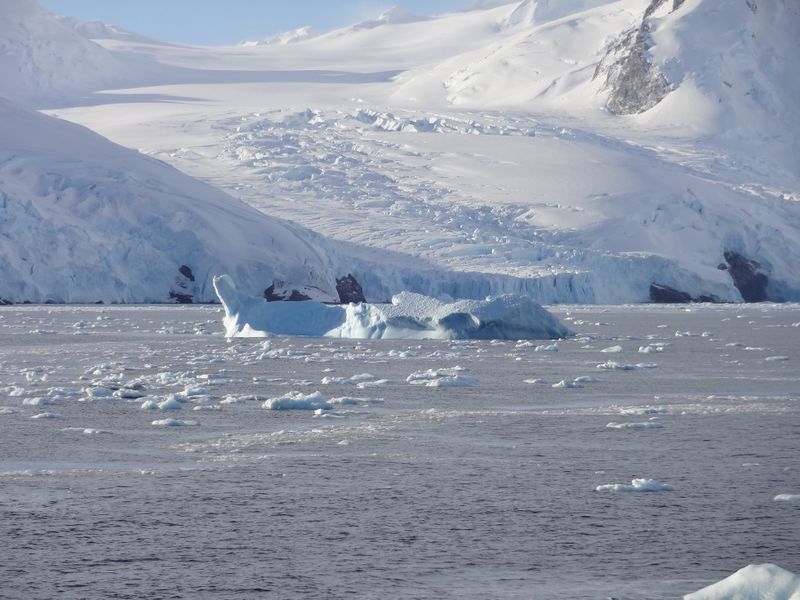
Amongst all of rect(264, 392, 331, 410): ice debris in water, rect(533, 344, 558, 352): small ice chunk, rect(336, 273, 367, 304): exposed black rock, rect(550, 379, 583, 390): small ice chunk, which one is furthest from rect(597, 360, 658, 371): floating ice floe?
rect(336, 273, 367, 304): exposed black rock

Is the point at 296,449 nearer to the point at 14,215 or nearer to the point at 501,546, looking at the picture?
the point at 501,546

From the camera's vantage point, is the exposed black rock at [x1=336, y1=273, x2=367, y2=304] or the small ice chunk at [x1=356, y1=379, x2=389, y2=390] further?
the exposed black rock at [x1=336, y1=273, x2=367, y2=304]

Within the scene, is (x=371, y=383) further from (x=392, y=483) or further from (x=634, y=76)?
(x=634, y=76)

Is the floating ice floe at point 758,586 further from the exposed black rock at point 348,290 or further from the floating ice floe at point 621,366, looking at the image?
the exposed black rock at point 348,290

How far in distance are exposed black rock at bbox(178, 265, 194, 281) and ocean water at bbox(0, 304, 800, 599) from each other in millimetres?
30506

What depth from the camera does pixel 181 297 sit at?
50500 millimetres

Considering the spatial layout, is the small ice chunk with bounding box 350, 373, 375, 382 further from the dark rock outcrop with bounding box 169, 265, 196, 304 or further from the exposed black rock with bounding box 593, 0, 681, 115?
the exposed black rock with bounding box 593, 0, 681, 115

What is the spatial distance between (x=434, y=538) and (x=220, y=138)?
71.7 meters

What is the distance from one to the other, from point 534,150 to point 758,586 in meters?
67.4

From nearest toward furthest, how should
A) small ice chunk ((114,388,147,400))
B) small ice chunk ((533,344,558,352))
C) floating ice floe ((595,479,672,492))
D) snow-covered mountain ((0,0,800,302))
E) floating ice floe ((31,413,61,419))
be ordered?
floating ice floe ((595,479,672,492)) < floating ice floe ((31,413,61,419)) < small ice chunk ((114,388,147,400)) < small ice chunk ((533,344,558,352)) < snow-covered mountain ((0,0,800,302))

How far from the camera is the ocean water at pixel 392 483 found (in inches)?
275

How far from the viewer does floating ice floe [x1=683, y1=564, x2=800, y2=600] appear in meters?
5.82

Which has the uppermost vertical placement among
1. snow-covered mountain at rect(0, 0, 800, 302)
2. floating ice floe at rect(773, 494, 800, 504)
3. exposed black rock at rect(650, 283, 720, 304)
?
snow-covered mountain at rect(0, 0, 800, 302)

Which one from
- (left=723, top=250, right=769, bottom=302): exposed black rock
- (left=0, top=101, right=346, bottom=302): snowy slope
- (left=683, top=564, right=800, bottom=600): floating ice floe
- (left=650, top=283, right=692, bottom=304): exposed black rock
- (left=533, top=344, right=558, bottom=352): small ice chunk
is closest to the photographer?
(left=683, top=564, right=800, bottom=600): floating ice floe
